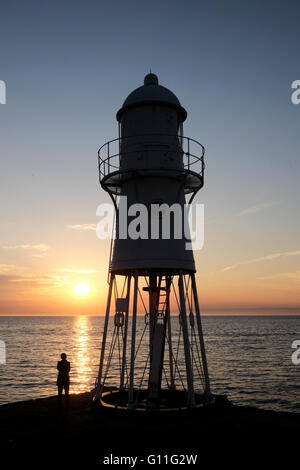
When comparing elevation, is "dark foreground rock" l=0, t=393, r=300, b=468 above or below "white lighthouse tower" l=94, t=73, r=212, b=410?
below

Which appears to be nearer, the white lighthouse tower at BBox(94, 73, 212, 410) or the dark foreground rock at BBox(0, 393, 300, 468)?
the dark foreground rock at BBox(0, 393, 300, 468)

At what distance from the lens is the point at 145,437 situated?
39.6 feet

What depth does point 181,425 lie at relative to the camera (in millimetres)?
13023

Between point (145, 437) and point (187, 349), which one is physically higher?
point (187, 349)

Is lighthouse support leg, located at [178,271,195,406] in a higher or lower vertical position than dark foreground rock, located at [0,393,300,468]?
higher

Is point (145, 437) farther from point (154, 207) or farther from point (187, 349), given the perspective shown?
point (154, 207)

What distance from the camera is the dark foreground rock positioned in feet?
36.8

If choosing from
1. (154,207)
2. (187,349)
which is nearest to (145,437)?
(187,349)

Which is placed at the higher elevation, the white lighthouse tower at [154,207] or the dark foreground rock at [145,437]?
the white lighthouse tower at [154,207]

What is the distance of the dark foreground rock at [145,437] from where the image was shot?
11203 mm

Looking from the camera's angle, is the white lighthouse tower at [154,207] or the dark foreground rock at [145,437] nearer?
the dark foreground rock at [145,437]
